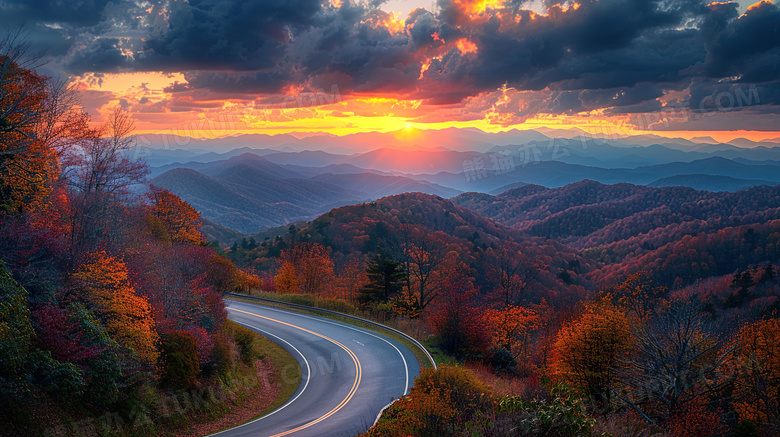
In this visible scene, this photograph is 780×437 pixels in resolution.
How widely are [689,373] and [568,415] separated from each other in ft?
51.4

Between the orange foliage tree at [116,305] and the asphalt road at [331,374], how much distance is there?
4708 mm

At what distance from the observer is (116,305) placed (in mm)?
16094

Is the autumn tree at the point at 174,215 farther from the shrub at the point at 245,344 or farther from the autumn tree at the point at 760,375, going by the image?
the autumn tree at the point at 760,375

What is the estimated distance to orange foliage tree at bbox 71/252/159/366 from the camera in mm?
16047

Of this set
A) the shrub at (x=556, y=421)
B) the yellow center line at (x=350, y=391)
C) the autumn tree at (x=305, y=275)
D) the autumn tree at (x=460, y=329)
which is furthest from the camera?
the autumn tree at (x=305, y=275)

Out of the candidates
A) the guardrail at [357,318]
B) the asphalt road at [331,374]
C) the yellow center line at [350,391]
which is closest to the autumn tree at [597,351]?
the guardrail at [357,318]

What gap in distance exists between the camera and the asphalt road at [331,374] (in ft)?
58.2

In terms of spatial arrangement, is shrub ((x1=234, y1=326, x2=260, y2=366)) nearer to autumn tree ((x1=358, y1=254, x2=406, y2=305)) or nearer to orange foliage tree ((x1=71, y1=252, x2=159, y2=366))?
orange foliage tree ((x1=71, y1=252, x2=159, y2=366))

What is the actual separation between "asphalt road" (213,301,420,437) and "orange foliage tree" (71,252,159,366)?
4.71m

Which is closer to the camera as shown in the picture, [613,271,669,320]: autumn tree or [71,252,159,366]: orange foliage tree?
[71,252,159,366]: orange foliage tree

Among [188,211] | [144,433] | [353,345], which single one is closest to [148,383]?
[144,433]

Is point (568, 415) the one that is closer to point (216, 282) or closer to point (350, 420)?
point (350, 420)

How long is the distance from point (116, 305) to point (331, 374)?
11.8m

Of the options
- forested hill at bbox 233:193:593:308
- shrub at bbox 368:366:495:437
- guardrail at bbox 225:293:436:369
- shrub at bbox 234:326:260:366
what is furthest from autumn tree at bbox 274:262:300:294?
shrub at bbox 368:366:495:437
